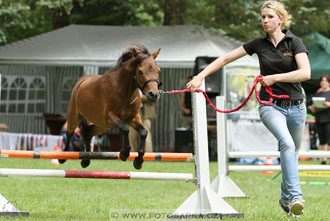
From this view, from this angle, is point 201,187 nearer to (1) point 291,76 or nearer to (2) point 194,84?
(2) point 194,84

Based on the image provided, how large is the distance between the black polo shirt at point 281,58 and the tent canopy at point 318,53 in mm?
11542

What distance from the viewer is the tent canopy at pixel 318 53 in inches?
639

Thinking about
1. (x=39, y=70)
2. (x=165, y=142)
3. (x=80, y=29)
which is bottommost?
(x=165, y=142)

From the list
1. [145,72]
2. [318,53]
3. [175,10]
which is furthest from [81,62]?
[145,72]

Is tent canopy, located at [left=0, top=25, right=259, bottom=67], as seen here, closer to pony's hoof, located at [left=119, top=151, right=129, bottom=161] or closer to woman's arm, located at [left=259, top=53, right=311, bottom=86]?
pony's hoof, located at [left=119, top=151, right=129, bottom=161]

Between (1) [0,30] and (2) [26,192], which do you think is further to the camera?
(1) [0,30]

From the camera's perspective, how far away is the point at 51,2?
15.2 m

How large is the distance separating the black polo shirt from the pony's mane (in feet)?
3.42

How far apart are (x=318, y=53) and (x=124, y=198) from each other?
36.3 feet

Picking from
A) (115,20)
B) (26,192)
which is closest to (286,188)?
(26,192)

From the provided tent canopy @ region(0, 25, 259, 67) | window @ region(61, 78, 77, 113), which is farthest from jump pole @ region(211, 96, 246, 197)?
window @ region(61, 78, 77, 113)

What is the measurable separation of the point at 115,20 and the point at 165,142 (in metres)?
4.74

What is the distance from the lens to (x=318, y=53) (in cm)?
1698

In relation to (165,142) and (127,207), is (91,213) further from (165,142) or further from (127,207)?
(165,142)
